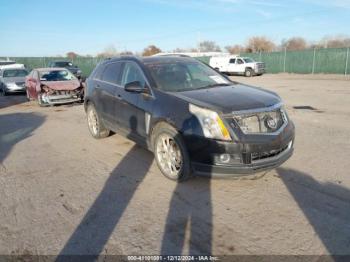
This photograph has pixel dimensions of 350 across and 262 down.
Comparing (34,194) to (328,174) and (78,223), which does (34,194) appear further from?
(328,174)

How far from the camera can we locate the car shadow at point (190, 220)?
10.4 feet

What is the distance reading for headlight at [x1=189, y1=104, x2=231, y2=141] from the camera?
13.4ft

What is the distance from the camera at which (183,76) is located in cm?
550

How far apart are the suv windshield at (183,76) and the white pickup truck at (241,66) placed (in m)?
26.5

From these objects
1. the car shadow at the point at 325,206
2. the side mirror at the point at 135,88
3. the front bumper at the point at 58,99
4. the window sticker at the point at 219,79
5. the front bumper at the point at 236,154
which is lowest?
the car shadow at the point at 325,206

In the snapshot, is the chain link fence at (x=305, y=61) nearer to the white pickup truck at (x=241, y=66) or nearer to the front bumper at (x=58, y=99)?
the white pickup truck at (x=241, y=66)

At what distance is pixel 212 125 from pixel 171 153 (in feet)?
2.92

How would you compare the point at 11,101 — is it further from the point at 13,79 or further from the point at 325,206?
the point at 325,206

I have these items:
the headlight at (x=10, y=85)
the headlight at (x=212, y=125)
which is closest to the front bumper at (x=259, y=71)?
the headlight at (x=10, y=85)

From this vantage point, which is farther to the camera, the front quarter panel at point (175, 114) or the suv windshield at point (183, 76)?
the suv windshield at point (183, 76)

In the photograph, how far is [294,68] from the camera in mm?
32812

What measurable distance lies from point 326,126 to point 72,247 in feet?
22.3

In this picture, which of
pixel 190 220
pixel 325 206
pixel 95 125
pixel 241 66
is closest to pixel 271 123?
pixel 325 206

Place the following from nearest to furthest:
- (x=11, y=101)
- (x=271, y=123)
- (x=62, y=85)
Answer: (x=271, y=123) → (x=62, y=85) → (x=11, y=101)
